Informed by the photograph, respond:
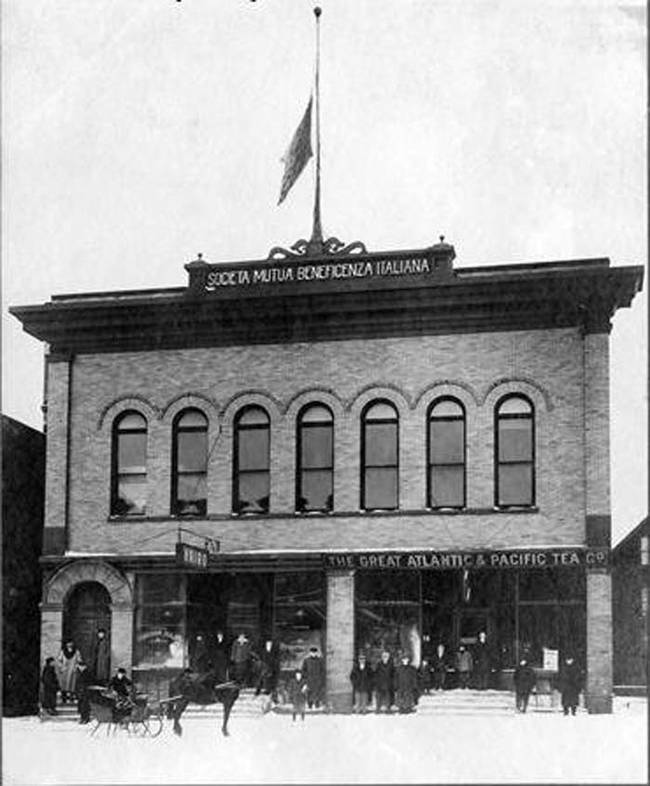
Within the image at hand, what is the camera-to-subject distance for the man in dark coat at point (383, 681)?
21.7 meters

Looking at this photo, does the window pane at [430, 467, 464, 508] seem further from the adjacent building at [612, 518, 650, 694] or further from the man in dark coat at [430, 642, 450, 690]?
the adjacent building at [612, 518, 650, 694]

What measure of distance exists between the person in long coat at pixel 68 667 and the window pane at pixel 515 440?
7.94 meters

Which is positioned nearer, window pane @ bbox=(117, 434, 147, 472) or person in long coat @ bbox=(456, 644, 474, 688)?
person in long coat @ bbox=(456, 644, 474, 688)

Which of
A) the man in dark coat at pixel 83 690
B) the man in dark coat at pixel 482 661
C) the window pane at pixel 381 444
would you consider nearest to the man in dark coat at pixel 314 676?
the man in dark coat at pixel 482 661

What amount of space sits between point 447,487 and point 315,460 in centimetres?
227

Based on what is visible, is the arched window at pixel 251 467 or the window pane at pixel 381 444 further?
the arched window at pixel 251 467

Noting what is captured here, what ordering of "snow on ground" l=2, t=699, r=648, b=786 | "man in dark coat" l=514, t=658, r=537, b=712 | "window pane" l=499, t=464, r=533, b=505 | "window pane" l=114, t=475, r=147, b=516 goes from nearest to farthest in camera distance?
1. "snow on ground" l=2, t=699, r=648, b=786
2. "man in dark coat" l=514, t=658, r=537, b=712
3. "window pane" l=499, t=464, r=533, b=505
4. "window pane" l=114, t=475, r=147, b=516

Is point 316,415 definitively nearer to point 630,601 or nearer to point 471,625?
point 471,625

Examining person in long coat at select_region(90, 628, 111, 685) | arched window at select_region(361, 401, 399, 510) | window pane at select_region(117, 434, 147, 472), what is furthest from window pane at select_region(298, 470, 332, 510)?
person in long coat at select_region(90, 628, 111, 685)

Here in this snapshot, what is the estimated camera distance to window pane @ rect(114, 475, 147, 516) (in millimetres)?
23797

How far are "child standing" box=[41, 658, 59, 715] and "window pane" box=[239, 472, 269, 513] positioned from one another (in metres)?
4.14

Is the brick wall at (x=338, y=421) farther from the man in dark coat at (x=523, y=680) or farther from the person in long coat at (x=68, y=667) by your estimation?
the man in dark coat at (x=523, y=680)

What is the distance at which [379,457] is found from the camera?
76.1 feet

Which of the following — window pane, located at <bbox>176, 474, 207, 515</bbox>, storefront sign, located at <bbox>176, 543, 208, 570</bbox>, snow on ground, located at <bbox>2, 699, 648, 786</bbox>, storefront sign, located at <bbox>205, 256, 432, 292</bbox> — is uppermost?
storefront sign, located at <bbox>205, 256, 432, 292</bbox>
